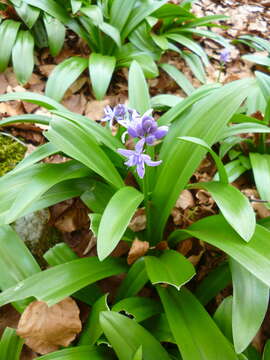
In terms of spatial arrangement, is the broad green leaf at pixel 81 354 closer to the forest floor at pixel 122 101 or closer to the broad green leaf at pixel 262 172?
the forest floor at pixel 122 101

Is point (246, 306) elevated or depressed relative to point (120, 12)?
depressed

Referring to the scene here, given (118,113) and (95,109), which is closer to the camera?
(118,113)

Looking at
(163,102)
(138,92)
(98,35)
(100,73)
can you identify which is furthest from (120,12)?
(138,92)

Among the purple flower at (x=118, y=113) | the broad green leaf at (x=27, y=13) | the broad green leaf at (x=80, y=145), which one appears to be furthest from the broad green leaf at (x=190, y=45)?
the broad green leaf at (x=80, y=145)

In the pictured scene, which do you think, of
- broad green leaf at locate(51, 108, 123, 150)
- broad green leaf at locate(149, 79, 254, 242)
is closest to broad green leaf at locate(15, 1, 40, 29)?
broad green leaf at locate(51, 108, 123, 150)

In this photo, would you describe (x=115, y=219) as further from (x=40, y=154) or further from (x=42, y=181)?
(x=40, y=154)

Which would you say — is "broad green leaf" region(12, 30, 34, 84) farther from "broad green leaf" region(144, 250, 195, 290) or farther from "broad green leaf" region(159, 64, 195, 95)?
"broad green leaf" region(144, 250, 195, 290)

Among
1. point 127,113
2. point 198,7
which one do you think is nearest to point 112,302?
point 127,113

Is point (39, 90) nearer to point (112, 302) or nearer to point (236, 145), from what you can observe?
point (236, 145)
